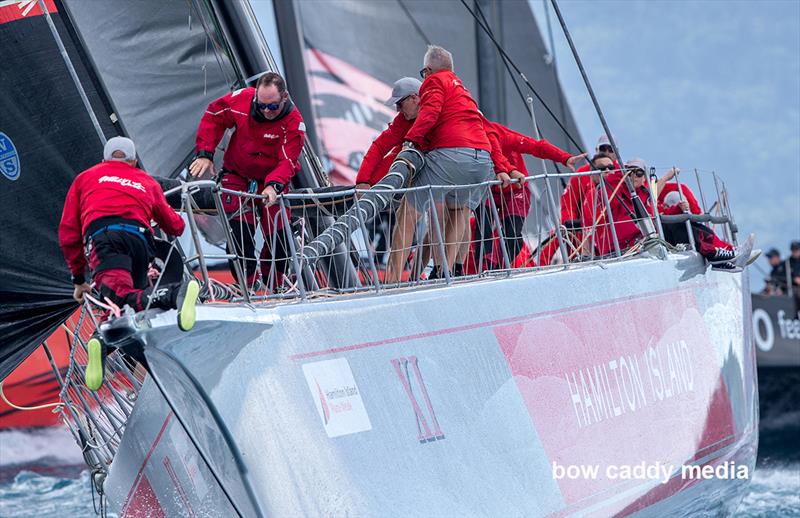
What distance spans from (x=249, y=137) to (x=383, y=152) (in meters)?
0.56

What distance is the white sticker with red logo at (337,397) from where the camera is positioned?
129 inches

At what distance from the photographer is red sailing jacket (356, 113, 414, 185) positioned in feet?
15.2

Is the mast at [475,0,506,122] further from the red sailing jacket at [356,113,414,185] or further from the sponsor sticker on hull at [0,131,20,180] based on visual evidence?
the sponsor sticker on hull at [0,131,20,180]

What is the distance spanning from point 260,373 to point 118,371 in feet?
2.80

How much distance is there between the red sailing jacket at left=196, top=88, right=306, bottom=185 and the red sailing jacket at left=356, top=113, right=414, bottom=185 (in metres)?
0.29

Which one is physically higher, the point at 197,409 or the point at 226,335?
the point at 226,335

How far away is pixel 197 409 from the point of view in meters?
3.12

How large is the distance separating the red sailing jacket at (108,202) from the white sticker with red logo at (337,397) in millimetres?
682

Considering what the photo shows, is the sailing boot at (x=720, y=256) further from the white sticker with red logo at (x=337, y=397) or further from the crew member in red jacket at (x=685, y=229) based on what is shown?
the white sticker with red logo at (x=337, y=397)

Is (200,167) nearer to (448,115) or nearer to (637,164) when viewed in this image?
(448,115)

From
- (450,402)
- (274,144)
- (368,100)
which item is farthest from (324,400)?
(368,100)

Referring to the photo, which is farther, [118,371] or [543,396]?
[543,396]

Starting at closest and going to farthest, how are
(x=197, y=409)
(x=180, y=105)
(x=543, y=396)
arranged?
(x=197, y=409)
(x=543, y=396)
(x=180, y=105)

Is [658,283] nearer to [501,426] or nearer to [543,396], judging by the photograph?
[543,396]
